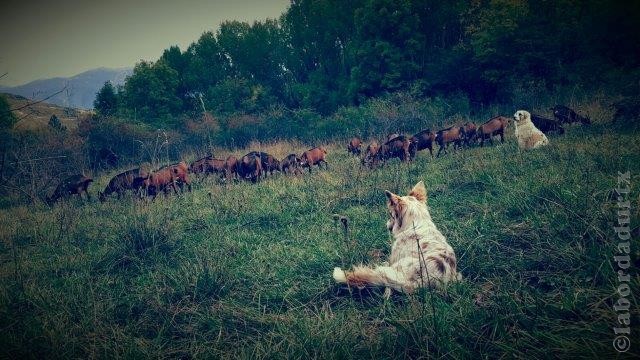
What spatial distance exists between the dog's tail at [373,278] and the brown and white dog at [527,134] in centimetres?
768

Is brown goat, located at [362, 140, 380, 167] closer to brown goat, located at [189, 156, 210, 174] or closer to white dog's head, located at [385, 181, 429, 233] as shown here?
white dog's head, located at [385, 181, 429, 233]

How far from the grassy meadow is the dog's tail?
134 millimetres

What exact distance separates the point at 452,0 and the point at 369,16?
22.2 ft

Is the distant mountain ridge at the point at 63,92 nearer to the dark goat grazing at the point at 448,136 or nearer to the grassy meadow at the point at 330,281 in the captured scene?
the grassy meadow at the point at 330,281

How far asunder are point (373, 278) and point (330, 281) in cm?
72

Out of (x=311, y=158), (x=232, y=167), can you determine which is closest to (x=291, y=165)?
(x=311, y=158)

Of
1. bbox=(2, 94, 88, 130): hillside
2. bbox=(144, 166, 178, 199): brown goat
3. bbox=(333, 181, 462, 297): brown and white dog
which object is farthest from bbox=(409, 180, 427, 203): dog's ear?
bbox=(144, 166, 178, 199): brown goat

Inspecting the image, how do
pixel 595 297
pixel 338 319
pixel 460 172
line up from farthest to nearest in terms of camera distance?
pixel 460 172, pixel 338 319, pixel 595 297

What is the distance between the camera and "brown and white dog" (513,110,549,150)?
8345 mm

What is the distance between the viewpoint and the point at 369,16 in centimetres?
2530

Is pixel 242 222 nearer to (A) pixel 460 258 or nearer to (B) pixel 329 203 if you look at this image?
(B) pixel 329 203

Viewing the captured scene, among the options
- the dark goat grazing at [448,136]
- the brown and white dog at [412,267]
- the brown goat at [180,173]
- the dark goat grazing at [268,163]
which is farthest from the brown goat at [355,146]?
the brown and white dog at [412,267]

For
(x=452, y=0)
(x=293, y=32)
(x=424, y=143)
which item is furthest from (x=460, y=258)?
(x=293, y=32)

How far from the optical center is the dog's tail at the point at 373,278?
2.78 metres
